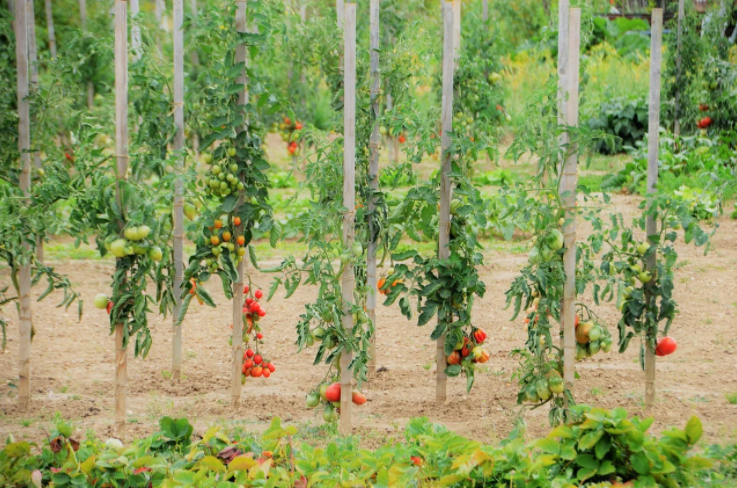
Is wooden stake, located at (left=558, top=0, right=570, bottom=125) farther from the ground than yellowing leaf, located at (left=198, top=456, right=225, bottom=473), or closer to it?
farther from the ground

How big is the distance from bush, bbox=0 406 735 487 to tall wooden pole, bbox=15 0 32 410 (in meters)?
1.74

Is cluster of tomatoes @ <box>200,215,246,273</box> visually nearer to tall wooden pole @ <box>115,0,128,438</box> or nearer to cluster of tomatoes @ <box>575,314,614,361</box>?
tall wooden pole @ <box>115,0,128,438</box>

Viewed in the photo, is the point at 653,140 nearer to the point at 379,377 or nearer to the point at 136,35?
the point at 379,377

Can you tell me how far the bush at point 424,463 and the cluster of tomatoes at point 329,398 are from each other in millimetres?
997

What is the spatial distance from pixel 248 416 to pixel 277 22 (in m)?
2.18

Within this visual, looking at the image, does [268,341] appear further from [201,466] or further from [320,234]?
[201,466]

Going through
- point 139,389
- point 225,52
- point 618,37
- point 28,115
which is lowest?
point 139,389

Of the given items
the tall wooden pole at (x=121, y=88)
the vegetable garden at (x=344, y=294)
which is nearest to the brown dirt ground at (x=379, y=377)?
the vegetable garden at (x=344, y=294)

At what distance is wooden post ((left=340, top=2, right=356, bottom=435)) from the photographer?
3512 mm

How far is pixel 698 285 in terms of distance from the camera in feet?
20.2

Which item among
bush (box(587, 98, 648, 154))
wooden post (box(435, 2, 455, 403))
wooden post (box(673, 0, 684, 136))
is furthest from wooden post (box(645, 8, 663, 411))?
bush (box(587, 98, 648, 154))

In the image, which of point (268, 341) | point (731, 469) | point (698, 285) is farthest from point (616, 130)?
point (731, 469)

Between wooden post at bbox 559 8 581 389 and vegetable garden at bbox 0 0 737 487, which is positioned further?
wooden post at bbox 559 8 581 389

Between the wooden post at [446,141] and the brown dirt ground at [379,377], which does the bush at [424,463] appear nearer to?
the brown dirt ground at [379,377]
